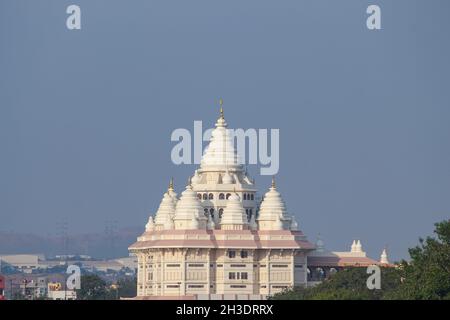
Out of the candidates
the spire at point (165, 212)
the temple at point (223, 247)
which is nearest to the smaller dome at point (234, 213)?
the temple at point (223, 247)

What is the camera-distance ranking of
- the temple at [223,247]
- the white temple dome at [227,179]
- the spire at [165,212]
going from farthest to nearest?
the white temple dome at [227,179]
the spire at [165,212]
the temple at [223,247]

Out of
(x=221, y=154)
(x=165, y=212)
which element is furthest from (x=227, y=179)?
(x=165, y=212)

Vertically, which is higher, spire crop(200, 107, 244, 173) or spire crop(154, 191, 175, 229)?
spire crop(200, 107, 244, 173)

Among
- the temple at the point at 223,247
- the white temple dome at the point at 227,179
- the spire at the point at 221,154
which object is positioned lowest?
the temple at the point at 223,247

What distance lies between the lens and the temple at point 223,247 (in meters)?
128

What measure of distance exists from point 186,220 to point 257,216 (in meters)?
6.14

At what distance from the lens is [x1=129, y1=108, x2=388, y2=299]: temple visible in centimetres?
12825

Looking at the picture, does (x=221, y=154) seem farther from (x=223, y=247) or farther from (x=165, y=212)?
(x=223, y=247)

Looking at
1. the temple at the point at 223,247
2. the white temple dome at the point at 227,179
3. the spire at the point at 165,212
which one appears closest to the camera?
the temple at the point at 223,247

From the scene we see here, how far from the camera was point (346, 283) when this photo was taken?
11644cm

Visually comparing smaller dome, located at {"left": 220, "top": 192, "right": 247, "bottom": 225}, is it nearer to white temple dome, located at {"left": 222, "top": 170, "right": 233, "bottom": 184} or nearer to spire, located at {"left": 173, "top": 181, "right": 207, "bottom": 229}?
spire, located at {"left": 173, "top": 181, "right": 207, "bottom": 229}

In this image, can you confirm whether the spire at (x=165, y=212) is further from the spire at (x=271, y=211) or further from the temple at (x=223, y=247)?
the spire at (x=271, y=211)

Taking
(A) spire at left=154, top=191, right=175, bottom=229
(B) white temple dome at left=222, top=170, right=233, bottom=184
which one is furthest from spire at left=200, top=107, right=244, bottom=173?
(A) spire at left=154, top=191, right=175, bottom=229
